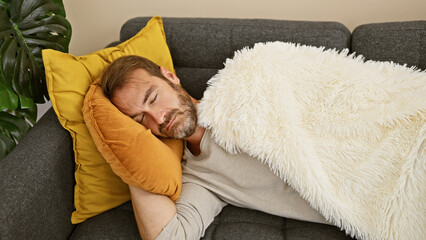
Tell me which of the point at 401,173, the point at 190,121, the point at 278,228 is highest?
the point at 401,173

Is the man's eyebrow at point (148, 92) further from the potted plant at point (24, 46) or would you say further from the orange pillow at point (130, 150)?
the potted plant at point (24, 46)

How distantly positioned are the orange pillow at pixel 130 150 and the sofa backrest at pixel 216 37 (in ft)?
1.73

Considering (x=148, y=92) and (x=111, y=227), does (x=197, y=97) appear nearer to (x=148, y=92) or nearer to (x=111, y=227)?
(x=148, y=92)

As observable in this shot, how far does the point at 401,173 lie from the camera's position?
44.5 inches

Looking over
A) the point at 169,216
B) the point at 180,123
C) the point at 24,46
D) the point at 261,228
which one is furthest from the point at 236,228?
the point at 24,46

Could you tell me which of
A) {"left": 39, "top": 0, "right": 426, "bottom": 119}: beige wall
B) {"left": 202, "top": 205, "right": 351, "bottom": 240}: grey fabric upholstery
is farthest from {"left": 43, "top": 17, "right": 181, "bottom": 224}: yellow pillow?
{"left": 39, "top": 0, "right": 426, "bottom": 119}: beige wall

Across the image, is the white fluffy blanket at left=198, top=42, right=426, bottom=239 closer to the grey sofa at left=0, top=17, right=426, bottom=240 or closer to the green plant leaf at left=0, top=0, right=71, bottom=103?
the grey sofa at left=0, top=17, right=426, bottom=240

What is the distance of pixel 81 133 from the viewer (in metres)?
1.30

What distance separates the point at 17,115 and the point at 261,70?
117 centimetres

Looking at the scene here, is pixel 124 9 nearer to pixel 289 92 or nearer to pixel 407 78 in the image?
pixel 289 92

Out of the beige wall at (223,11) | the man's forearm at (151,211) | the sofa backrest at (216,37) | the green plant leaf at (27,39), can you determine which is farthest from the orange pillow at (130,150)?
the beige wall at (223,11)

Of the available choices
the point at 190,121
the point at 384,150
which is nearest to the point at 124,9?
the point at 190,121

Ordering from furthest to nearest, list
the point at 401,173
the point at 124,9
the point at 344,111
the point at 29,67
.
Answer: the point at 124,9 → the point at 29,67 → the point at 344,111 → the point at 401,173

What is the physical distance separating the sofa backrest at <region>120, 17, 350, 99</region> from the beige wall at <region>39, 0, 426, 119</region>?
0.29m
